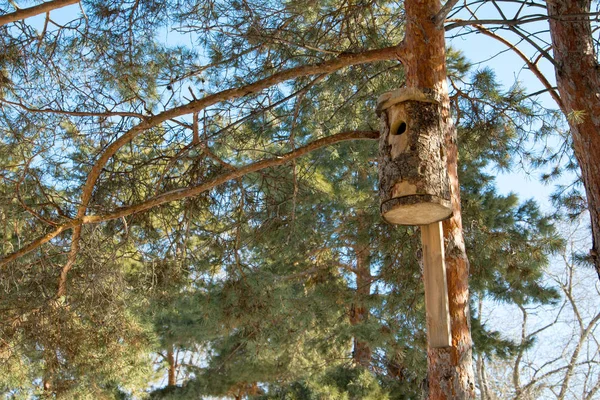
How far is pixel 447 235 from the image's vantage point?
136 inches

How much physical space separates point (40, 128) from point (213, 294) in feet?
6.60

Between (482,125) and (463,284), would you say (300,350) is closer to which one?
(482,125)

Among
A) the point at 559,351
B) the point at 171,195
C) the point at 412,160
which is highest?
the point at 559,351

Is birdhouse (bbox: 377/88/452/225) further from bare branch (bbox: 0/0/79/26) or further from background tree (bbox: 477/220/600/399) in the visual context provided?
background tree (bbox: 477/220/600/399)

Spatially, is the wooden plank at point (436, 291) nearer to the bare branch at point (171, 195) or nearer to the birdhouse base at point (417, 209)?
the birdhouse base at point (417, 209)

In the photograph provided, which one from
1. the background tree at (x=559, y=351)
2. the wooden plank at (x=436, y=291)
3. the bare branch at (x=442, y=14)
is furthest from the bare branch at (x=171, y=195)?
the background tree at (x=559, y=351)

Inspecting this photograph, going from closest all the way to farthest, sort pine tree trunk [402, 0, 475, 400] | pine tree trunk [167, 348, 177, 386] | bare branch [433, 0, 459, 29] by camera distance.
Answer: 1. pine tree trunk [402, 0, 475, 400]
2. bare branch [433, 0, 459, 29]
3. pine tree trunk [167, 348, 177, 386]

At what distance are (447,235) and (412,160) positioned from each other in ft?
1.78

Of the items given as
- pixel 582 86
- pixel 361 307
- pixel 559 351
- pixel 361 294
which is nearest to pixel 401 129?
pixel 582 86

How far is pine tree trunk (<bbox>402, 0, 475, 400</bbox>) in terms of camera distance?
3227mm

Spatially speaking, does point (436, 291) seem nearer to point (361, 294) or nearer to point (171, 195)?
point (171, 195)

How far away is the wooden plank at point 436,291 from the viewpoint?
310 centimetres

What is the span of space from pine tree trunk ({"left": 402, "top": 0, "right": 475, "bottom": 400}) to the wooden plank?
14 cm

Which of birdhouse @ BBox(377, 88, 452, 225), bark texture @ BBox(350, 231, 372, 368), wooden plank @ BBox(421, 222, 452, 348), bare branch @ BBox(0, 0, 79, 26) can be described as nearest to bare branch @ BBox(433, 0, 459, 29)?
birdhouse @ BBox(377, 88, 452, 225)
